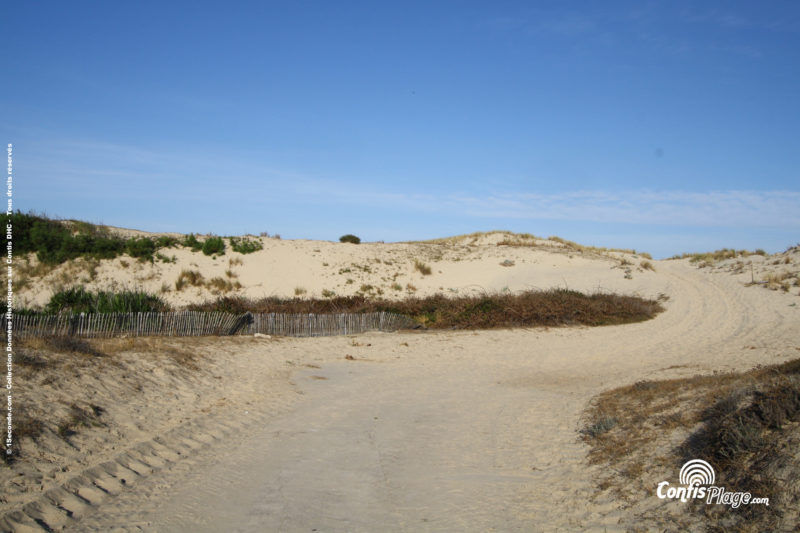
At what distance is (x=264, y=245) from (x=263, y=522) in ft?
107

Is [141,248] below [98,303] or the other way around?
the other way around

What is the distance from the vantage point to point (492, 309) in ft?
80.7

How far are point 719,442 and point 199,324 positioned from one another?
15721 mm

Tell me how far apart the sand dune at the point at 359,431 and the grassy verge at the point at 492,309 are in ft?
4.66

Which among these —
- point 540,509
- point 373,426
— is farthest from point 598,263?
point 540,509

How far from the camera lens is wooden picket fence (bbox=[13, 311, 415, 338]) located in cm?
1401

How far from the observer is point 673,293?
1158 inches

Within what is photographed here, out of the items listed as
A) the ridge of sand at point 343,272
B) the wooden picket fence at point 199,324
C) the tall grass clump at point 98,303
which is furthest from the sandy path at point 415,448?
the ridge of sand at point 343,272

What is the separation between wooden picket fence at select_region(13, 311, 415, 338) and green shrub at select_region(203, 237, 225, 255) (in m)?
15.0

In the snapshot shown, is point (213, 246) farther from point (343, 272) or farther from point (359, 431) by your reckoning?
point (359, 431)

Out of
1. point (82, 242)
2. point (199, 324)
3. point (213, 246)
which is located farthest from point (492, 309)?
point (82, 242)

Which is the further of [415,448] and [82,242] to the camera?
[82,242]

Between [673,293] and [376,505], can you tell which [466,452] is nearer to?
[376,505]

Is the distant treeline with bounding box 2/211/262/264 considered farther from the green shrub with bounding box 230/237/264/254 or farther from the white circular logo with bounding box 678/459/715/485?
the white circular logo with bounding box 678/459/715/485
